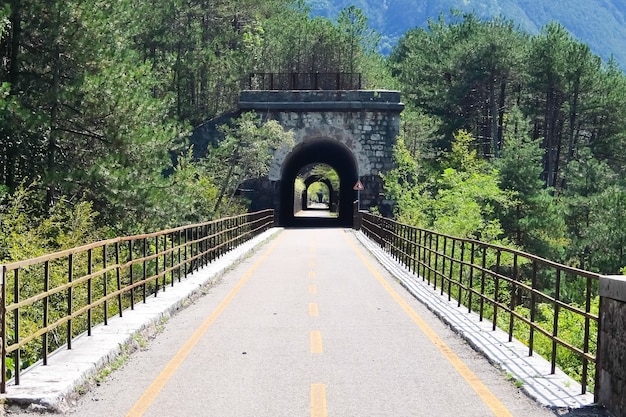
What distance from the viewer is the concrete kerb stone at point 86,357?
6.17m

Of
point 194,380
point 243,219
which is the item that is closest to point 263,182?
point 243,219

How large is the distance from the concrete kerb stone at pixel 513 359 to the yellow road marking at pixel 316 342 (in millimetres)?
2022

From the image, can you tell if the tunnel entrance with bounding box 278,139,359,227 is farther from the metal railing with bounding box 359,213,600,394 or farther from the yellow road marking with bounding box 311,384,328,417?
the yellow road marking with bounding box 311,384,328,417

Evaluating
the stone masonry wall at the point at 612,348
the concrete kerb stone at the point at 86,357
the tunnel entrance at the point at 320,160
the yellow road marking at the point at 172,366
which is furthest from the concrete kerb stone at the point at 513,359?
the tunnel entrance at the point at 320,160

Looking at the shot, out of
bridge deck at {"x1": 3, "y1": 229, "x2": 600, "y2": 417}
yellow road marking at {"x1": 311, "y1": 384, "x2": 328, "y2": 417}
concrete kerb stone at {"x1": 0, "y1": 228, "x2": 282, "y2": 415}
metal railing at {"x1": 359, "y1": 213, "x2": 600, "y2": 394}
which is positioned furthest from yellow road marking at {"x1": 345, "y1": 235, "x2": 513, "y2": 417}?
concrete kerb stone at {"x1": 0, "y1": 228, "x2": 282, "y2": 415}

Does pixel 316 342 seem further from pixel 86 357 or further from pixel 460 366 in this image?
pixel 86 357

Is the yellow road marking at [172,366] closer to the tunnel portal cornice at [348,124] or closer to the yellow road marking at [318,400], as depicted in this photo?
the yellow road marking at [318,400]

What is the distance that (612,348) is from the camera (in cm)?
611

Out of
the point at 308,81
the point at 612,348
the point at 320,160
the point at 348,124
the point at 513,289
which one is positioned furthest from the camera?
the point at 320,160

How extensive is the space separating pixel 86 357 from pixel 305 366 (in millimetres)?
2472

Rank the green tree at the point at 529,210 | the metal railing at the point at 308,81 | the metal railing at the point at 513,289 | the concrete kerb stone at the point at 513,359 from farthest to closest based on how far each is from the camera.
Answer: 1. the metal railing at the point at 308,81
2. the green tree at the point at 529,210
3. the metal railing at the point at 513,289
4. the concrete kerb stone at the point at 513,359

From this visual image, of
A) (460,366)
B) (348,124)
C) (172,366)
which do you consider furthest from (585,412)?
(348,124)

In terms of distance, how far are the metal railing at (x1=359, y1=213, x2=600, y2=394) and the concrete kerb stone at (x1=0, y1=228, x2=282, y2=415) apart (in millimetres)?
4855

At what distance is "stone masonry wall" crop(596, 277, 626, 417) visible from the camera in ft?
19.4
